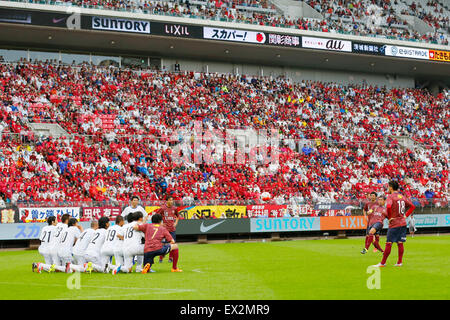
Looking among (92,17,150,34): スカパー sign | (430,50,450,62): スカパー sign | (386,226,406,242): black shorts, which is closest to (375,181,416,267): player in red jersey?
(386,226,406,242): black shorts

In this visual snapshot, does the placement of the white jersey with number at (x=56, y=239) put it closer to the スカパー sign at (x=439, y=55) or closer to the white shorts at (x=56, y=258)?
the white shorts at (x=56, y=258)

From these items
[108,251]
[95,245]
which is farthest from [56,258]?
[108,251]

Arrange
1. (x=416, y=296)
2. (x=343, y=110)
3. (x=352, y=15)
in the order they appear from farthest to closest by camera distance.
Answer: (x=352, y=15)
(x=343, y=110)
(x=416, y=296)

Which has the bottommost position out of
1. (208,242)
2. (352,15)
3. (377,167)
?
(208,242)

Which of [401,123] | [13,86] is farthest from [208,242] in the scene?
[401,123]

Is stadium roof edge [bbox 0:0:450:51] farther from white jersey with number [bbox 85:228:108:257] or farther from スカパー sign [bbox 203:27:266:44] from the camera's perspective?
white jersey with number [bbox 85:228:108:257]

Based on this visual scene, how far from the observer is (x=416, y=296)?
35.2 feet

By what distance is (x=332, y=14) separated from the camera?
57469mm

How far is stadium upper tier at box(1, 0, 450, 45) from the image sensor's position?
1909 inches

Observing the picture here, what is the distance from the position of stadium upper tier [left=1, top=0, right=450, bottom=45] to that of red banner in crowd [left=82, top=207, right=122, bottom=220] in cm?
1899

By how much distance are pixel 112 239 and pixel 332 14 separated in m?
45.6

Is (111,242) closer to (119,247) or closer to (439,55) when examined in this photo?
(119,247)

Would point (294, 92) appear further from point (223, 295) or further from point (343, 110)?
point (223, 295)

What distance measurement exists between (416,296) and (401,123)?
46.5 m
